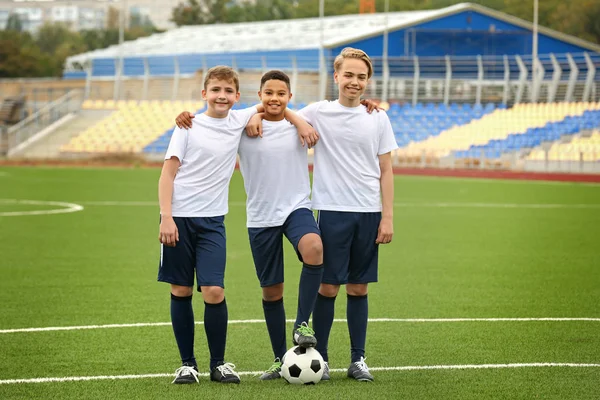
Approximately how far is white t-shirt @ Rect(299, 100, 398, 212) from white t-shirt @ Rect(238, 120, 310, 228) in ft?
0.42

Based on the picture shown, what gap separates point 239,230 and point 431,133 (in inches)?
965

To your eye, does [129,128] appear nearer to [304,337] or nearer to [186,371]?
[186,371]

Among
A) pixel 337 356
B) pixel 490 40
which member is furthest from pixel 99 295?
pixel 490 40

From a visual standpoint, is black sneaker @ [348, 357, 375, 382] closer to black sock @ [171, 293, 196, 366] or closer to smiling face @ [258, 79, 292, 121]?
black sock @ [171, 293, 196, 366]

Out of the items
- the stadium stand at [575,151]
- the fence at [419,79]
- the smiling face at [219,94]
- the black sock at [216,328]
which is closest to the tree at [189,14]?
the fence at [419,79]

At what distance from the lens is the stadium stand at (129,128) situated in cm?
4316

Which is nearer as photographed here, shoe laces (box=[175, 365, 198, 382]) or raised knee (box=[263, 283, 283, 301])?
shoe laces (box=[175, 365, 198, 382])

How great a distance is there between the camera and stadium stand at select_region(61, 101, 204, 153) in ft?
142

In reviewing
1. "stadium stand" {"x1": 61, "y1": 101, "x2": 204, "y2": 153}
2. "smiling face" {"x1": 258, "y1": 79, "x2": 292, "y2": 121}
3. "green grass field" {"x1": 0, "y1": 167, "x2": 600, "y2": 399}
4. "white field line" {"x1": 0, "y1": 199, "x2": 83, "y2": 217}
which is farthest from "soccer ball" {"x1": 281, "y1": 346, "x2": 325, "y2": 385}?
"stadium stand" {"x1": 61, "y1": 101, "x2": 204, "y2": 153}

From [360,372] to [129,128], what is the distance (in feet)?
133

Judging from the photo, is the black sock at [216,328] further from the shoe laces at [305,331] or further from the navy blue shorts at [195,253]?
the shoe laces at [305,331]

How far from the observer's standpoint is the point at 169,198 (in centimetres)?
603

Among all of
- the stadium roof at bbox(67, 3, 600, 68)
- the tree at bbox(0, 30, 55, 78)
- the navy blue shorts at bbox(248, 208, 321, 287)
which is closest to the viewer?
the navy blue shorts at bbox(248, 208, 321, 287)

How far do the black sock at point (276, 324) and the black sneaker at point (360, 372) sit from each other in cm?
45
